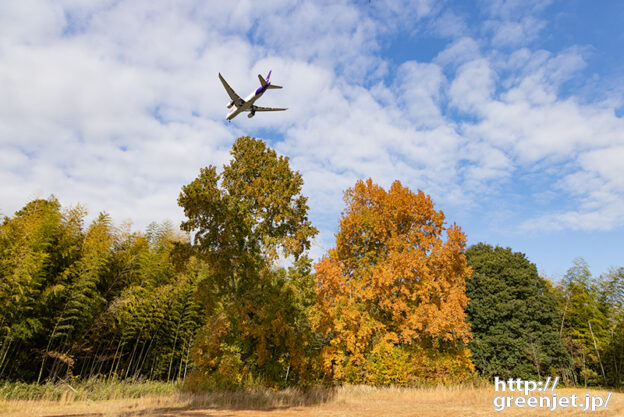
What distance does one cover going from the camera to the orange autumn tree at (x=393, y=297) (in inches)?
744

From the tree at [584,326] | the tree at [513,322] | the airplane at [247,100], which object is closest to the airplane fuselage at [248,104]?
the airplane at [247,100]

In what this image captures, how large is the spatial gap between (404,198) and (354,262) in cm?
507

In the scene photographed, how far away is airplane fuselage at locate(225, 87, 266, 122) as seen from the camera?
19.0 meters

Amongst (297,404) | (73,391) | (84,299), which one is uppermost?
(84,299)

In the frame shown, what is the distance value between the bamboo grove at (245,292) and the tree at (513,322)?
10534 millimetres

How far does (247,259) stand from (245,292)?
60.4 inches

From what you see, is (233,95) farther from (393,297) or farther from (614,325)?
(614,325)

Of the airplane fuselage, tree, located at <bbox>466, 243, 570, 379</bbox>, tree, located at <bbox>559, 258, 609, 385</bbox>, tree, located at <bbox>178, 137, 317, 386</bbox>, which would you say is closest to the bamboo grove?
tree, located at <bbox>178, 137, 317, 386</bbox>

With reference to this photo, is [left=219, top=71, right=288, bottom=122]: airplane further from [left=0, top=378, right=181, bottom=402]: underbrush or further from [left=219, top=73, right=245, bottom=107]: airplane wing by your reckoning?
[left=0, top=378, right=181, bottom=402]: underbrush

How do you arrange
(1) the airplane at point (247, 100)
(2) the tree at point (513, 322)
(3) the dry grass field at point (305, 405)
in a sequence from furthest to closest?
(2) the tree at point (513, 322)
(1) the airplane at point (247, 100)
(3) the dry grass field at point (305, 405)

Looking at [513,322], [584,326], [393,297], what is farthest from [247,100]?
[584,326]

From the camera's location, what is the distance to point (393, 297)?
19.8 m

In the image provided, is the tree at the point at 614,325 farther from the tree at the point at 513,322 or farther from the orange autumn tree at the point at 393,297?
the orange autumn tree at the point at 393,297

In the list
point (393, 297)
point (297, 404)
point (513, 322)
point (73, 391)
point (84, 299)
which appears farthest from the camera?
point (513, 322)
